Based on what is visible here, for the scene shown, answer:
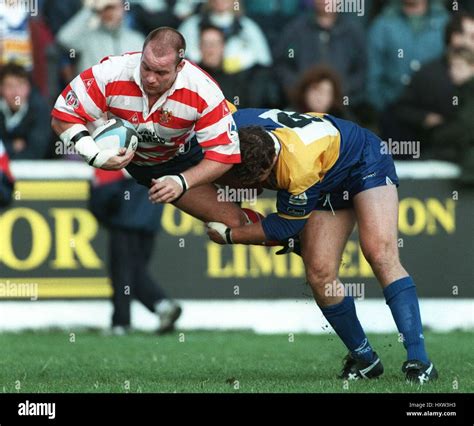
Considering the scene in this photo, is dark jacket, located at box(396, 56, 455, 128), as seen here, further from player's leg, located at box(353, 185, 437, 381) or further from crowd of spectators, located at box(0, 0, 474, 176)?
player's leg, located at box(353, 185, 437, 381)

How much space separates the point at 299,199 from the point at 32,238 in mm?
5749

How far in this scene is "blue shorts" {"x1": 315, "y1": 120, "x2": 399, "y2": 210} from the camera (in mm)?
10133

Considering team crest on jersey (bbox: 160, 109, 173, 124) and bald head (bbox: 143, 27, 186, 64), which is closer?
bald head (bbox: 143, 27, 186, 64)

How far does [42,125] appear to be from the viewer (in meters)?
15.6

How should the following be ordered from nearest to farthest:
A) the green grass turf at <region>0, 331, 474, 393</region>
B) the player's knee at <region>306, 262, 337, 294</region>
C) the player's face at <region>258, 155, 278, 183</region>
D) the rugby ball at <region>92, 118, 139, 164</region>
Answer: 1. the rugby ball at <region>92, 118, 139, 164</region>
2. the player's face at <region>258, 155, 278, 183</region>
3. the green grass turf at <region>0, 331, 474, 393</region>
4. the player's knee at <region>306, 262, 337, 294</region>

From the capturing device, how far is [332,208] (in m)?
10.4

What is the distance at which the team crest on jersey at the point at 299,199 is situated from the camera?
984 cm

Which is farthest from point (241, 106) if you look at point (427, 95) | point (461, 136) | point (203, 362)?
point (203, 362)

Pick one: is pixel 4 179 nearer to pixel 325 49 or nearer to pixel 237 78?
pixel 237 78

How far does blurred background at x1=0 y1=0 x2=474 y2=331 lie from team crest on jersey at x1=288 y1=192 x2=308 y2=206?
15.4 feet

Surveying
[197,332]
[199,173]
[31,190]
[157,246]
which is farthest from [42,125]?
[199,173]

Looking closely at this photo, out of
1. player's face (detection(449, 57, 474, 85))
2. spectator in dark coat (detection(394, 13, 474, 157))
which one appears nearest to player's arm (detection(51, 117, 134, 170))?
spectator in dark coat (detection(394, 13, 474, 157))

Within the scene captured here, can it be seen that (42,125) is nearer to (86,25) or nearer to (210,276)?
(86,25)

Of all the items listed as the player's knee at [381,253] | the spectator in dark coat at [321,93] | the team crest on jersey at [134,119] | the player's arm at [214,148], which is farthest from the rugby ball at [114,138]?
the spectator in dark coat at [321,93]
